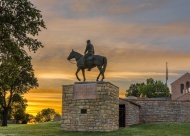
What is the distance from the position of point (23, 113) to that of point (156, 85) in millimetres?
49212

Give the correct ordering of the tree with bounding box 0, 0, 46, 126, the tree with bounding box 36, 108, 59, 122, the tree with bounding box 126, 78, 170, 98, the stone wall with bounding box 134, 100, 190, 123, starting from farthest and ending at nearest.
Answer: the tree with bounding box 36, 108, 59, 122 < the tree with bounding box 126, 78, 170, 98 < the stone wall with bounding box 134, 100, 190, 123 < the tree with bounding box 0, 0, 46, 126

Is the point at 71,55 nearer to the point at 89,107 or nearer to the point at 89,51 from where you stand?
the point at 89,51

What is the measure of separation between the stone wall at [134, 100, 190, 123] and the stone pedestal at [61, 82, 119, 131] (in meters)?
8.45

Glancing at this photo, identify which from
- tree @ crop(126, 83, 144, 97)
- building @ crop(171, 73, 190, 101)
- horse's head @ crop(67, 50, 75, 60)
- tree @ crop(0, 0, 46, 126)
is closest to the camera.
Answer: tree @ crop(0, 0, 46, 126)

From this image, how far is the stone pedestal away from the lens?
81.8 feet

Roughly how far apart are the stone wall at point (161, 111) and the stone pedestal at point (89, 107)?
27.7 ft

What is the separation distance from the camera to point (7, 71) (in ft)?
74.4

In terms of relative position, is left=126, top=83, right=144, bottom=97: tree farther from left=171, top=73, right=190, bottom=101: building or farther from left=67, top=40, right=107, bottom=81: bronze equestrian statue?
left=67, top=40, right=107, bottom=81: bronze equestrian statue

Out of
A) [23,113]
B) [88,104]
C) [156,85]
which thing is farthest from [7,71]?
[156,85]

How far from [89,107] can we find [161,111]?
11.5 metres

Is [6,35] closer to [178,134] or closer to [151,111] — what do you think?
[178,134]

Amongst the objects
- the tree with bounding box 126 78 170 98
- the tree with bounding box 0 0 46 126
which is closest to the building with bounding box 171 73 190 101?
the tree with bounding box 126 78 170 98

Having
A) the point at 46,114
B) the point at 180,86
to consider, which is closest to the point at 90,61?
the point at 180,86

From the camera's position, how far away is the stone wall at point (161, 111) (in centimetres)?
3431
